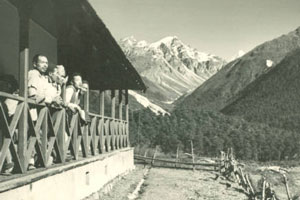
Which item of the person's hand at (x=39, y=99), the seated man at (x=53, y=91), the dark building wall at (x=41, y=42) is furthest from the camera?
the dark building wall at (x=41, y=42)

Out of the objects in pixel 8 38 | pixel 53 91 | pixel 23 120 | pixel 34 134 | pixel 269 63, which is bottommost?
pixel 34 134

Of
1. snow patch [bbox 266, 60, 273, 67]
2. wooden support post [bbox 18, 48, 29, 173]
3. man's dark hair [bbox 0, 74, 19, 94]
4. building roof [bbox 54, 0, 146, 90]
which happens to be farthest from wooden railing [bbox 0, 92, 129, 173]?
snow patch [bbox 266, 60, 273, 67]

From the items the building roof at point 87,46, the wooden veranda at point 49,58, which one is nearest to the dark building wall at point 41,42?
the wooden veranda at point 49,58

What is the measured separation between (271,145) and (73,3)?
3773cm

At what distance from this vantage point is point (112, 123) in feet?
44.7

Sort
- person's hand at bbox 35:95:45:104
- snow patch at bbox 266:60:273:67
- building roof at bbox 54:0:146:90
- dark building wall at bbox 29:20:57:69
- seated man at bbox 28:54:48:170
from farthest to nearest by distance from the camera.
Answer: snow patch at bbox 266:60:273:67 → dark building wall at bbox 29:20:57:69 → building roof at bbox 54:0:146:90 → seated man at bbox 28:54:48:170 → person's hand at bbox 35:95:45:104

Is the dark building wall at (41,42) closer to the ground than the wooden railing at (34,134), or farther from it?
farther from it

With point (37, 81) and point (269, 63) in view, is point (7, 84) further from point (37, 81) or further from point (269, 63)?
point (269, 63)

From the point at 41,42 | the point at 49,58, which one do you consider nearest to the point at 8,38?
the point at 41,42

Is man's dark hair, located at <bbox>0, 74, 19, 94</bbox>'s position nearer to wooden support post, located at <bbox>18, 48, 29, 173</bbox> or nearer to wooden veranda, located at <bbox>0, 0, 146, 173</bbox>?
wooden veranda, located at <bbox>0, 0, 146, 173</bbox>

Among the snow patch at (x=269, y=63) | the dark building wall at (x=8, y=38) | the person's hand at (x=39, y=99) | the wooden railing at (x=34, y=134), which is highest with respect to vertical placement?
the snow patch at (x=269, y=63)

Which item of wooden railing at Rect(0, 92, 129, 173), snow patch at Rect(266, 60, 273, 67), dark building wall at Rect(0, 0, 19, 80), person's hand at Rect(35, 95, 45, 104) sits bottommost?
wooden railing at Rect(0, 92, 129, 173)

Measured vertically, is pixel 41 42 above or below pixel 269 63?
below

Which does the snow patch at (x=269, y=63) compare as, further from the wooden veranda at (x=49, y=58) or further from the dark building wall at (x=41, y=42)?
the dark building wall at (x=41, y=42)
